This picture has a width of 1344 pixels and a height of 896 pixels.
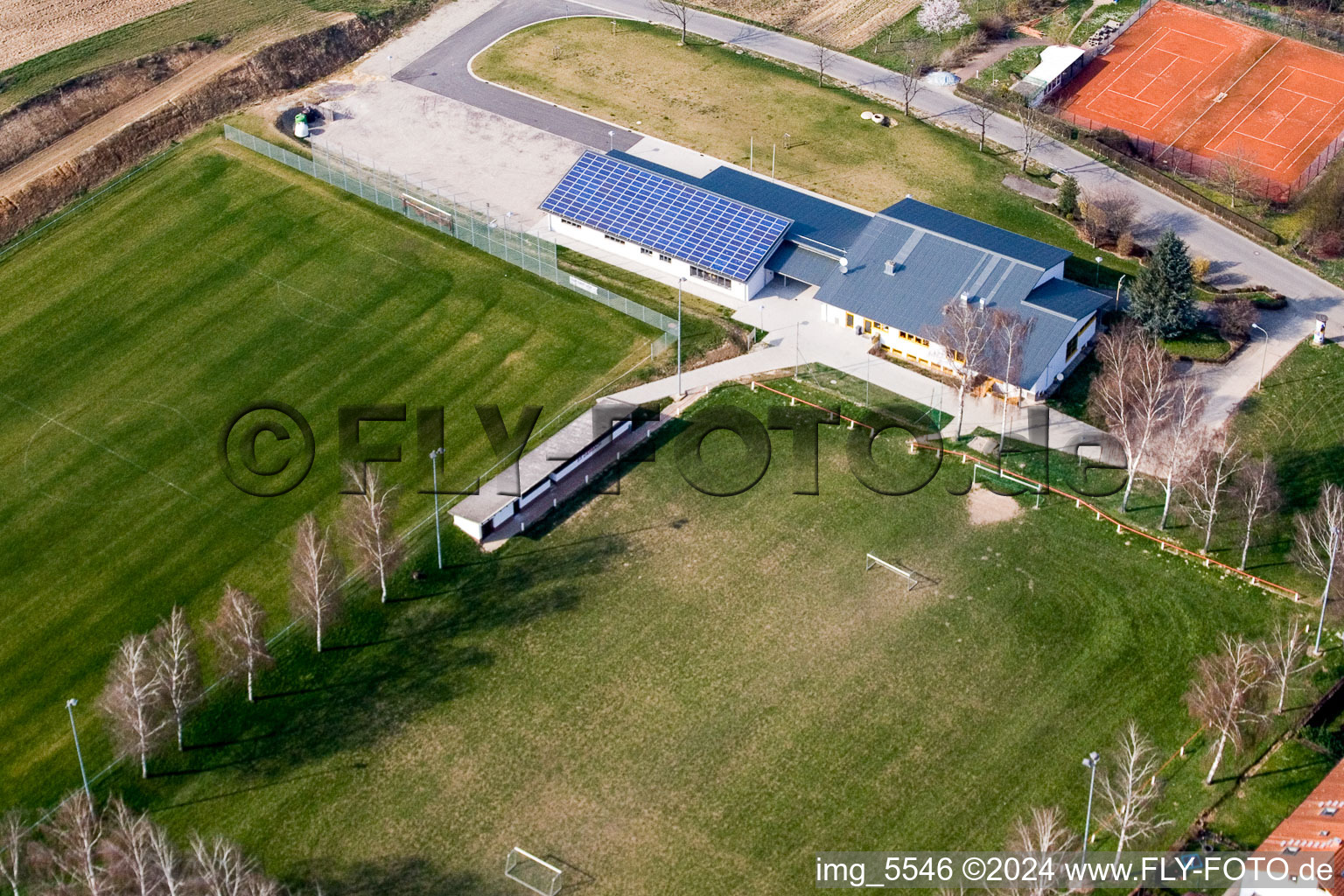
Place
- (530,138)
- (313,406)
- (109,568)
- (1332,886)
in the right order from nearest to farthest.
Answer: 1. (1332,886)
2. (109,568)
3. (313,406)
4. (530,138)

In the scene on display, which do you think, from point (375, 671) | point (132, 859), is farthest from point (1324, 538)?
point (132, 859)

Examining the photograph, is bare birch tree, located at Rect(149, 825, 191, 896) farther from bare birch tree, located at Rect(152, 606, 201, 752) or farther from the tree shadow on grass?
bare birch tree, located at Rect(152, 606, 201, 752)

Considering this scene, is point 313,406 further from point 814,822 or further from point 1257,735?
point 1257,735

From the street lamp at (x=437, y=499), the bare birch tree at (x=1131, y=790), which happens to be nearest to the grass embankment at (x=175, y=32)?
the street lamp at (x=437, y=499)

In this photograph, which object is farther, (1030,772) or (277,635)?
(277,635)

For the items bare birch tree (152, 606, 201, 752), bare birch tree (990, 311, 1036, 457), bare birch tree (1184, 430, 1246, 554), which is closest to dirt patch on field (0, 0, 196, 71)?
bare birch tree (152, 606, 201, 752)

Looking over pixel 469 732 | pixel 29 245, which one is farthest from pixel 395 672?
pixel 29 245
